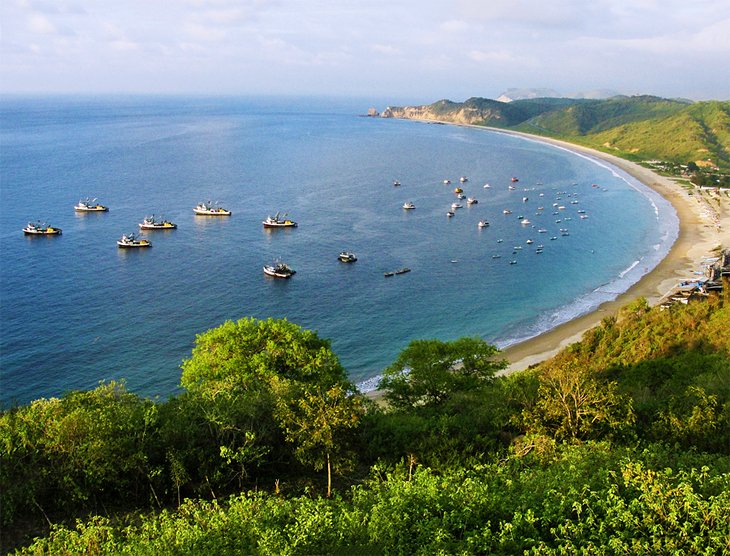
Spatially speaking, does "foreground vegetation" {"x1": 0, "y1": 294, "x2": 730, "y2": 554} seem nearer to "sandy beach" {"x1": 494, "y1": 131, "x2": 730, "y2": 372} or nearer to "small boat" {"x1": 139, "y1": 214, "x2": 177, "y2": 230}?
"sandy beach" {"x1": 494, "y1": 131, "x2": 730, "y2": 372}

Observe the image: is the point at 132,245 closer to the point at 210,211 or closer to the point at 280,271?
the point at 210,211

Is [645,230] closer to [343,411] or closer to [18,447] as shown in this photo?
[343,411]

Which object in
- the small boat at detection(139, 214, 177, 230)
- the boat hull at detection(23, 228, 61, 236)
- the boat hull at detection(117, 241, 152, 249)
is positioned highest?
the small boat at detection(139, 214, 177, 230)

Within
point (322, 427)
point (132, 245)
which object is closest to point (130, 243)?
point (132, 245)

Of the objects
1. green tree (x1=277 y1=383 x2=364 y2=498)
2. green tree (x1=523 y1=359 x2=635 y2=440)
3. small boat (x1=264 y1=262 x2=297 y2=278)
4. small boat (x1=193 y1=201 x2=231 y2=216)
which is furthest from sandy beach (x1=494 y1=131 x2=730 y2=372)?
small boat (x1=193 y1=201 x2=231 y2=216)

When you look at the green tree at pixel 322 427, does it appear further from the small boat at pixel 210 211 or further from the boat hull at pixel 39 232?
the small boat at pixel 210 211

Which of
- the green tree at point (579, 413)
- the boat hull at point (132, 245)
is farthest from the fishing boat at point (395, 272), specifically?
the green tree at point (579, 413)
